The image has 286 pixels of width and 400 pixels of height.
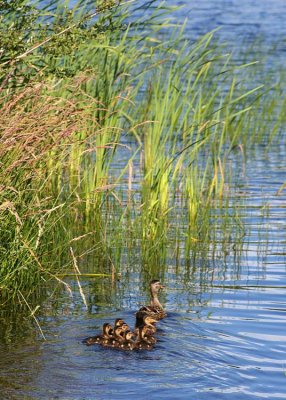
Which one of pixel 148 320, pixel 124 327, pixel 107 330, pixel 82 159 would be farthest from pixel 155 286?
pixel 82 159

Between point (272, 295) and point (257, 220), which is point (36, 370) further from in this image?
point (257, 220)

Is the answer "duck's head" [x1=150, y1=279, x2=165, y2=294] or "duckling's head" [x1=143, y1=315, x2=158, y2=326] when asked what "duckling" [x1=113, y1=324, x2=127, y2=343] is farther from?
"duck's head" [x1=150, y1=279, x2=165, y2=294]

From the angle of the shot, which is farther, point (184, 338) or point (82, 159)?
point (82, 159)

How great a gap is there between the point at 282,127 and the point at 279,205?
5361mm

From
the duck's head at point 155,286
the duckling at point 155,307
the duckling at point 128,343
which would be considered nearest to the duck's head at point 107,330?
the duckling at point 128,343

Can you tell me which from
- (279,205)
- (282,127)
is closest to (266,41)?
(282,127)

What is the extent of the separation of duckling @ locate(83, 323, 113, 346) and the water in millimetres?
49

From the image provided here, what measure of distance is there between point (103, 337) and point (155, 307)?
3.37ft

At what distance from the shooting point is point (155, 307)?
29.0 ft

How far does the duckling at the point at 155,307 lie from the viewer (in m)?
8.62

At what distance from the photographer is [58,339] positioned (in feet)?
26.7

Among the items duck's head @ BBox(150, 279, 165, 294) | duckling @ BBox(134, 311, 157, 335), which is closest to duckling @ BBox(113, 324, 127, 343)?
duckling @ BBox(134, 311, 157, 335)

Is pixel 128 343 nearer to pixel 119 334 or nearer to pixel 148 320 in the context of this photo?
pixel 119 334

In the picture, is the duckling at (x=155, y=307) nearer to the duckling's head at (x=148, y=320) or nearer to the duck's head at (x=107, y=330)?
the duckling's head at (x=148, y=320)
